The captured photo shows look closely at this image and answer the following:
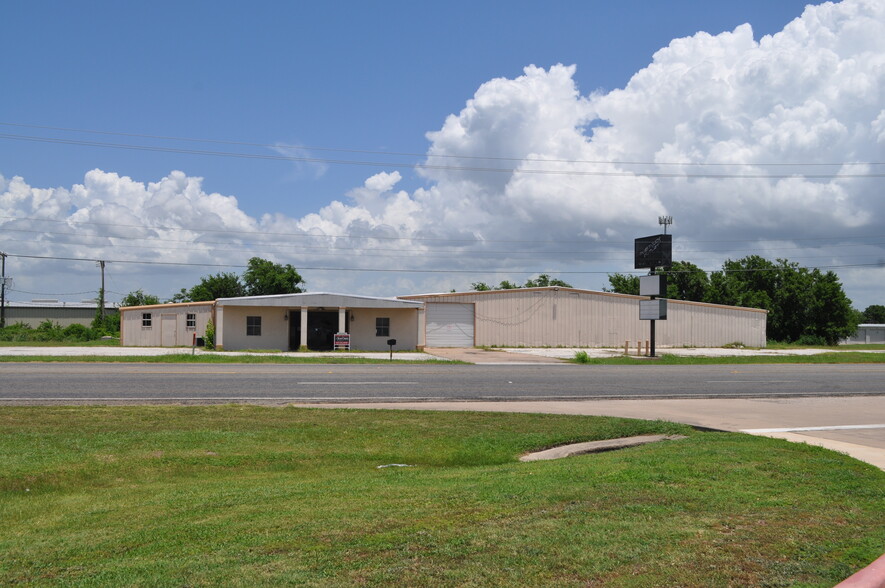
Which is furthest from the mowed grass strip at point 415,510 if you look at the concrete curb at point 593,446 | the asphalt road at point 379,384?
the asphalt road at point 379,384

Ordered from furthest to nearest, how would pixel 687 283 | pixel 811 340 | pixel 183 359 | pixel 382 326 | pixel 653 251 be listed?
pixel 687 283, pixel 811 340, pixel 382 326, pixel 653 251, pixel 183 359

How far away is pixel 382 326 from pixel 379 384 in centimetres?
2320

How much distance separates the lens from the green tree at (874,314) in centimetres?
15388

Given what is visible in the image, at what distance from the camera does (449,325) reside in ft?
149

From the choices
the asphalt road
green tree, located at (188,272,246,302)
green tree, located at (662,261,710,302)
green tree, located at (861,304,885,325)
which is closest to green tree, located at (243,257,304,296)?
green tree, located at (188,272,246,302)

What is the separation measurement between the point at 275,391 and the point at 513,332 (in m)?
31.2

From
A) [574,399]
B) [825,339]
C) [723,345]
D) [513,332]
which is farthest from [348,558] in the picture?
[825,339]

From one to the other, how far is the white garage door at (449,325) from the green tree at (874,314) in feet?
443

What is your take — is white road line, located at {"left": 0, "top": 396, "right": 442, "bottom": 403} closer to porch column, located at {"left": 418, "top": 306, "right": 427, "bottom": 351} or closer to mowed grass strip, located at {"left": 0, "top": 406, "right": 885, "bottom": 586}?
mowed grass strip, located at {"left": 0, "top": 406, "right": 885, "bottom": 586}

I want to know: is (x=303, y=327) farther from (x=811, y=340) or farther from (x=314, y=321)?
(x=811, y=340)

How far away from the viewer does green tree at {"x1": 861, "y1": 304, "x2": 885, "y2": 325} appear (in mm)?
153875

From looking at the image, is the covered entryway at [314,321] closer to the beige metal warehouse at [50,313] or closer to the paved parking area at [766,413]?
the paved parking area at [766,413]

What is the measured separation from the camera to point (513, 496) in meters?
6.20

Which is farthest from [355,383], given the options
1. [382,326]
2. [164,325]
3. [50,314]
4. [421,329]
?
[50,314]
